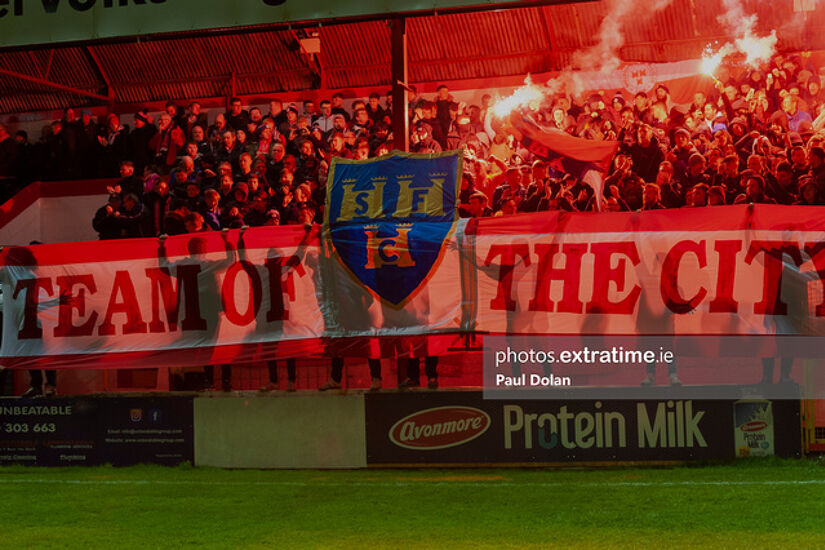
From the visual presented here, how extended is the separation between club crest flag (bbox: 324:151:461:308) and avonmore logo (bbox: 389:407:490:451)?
1.23m

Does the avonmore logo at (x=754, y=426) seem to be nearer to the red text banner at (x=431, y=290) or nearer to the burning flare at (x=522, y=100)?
the red text banner at (x=431, y=290)

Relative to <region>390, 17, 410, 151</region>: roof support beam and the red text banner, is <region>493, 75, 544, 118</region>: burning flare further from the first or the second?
the red text banner

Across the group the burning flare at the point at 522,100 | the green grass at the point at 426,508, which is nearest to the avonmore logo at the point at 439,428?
the green grass at the point at 426,508

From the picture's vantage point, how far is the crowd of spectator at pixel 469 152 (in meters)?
12.5

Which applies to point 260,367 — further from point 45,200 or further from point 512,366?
point 45,200

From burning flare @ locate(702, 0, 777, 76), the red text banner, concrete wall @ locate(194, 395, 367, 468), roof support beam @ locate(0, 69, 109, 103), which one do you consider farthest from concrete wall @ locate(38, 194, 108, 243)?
burning flare @ locate(702, 0, 777, 76)

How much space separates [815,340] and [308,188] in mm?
6730

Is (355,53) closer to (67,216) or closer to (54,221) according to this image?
(67,216)

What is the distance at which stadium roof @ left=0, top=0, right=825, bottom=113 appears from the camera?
19.5 meters

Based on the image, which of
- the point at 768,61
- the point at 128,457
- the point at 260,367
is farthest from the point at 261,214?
the point at 768,61

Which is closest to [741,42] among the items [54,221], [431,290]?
[431,290]

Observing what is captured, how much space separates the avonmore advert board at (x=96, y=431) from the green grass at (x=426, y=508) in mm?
720

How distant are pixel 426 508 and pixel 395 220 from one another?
343cm

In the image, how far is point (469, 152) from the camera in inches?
658
